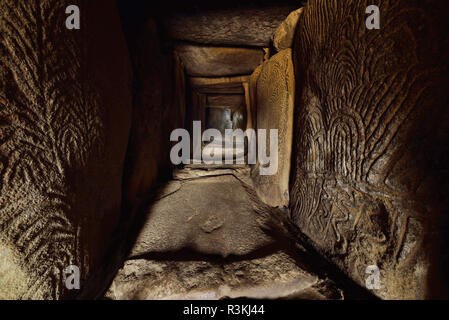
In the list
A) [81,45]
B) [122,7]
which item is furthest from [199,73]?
[81,45]

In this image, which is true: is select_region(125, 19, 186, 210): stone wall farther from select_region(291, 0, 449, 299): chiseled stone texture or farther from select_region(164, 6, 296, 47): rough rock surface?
select_region(291, 0, 449, 299): chiseled stone texture

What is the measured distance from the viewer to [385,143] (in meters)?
0.94

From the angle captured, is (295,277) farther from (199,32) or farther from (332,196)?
(199,32)

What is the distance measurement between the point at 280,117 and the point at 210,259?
172 cm

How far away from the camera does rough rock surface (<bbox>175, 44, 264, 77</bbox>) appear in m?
2.72

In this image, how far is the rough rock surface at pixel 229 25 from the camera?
1974 mm

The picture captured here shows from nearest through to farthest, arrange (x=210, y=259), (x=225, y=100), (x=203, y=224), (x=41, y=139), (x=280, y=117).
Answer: (x=41, y=139) → (x=210, y=259) → (x=203, y=224) → (x=280, y=117) → (x=225, y=100)

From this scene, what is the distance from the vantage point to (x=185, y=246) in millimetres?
1469

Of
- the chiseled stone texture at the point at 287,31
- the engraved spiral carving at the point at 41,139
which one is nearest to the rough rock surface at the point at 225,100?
the chiseled stone texture at the point at 287,31

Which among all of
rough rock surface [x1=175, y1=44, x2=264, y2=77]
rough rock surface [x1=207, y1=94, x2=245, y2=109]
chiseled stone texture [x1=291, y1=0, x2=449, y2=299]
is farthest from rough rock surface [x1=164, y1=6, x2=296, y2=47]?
rough rock surface [x1=207, y1=94, x2=245, y2=109]

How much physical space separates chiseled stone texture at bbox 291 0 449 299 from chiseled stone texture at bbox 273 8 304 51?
351mm

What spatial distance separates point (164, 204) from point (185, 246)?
0.72 m

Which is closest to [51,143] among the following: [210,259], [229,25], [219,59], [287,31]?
[210,259]

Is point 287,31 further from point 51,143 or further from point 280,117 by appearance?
point 51,143
